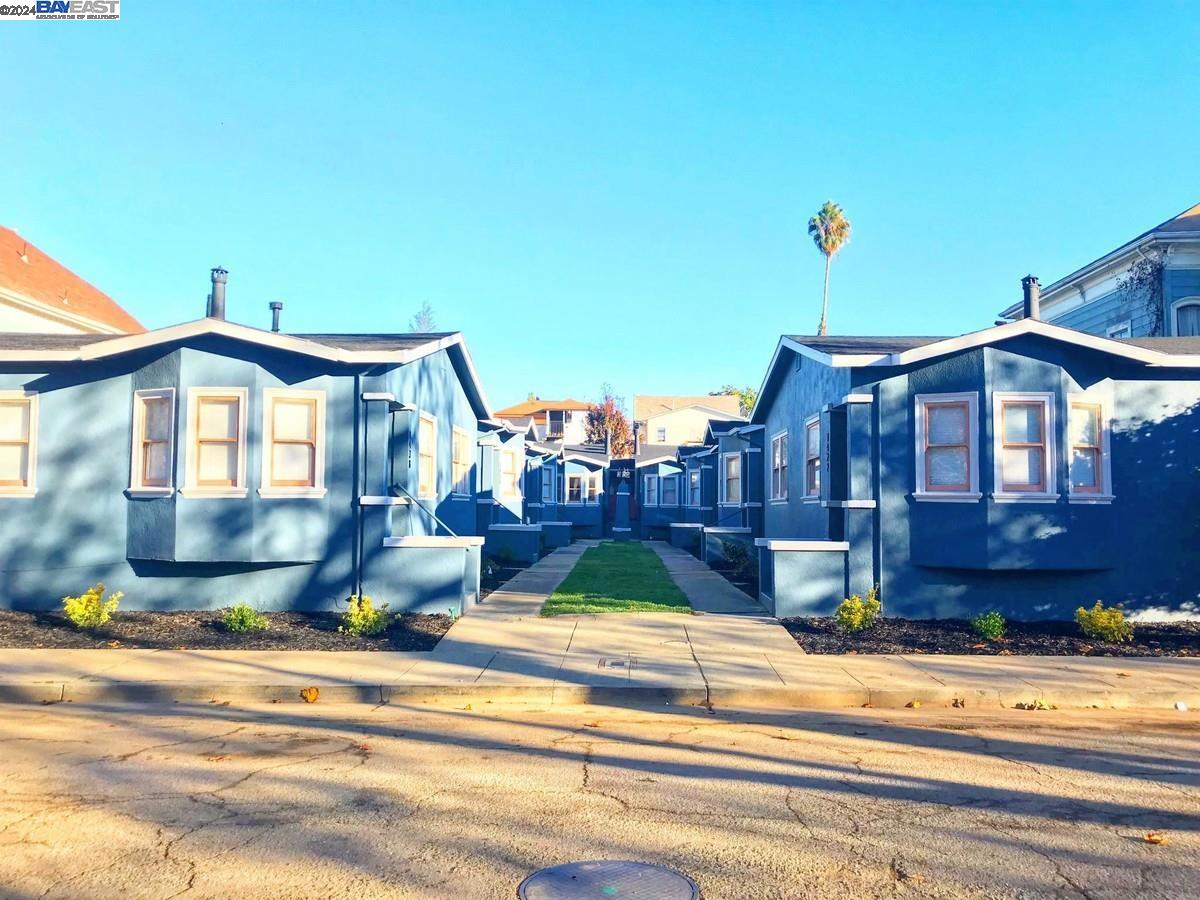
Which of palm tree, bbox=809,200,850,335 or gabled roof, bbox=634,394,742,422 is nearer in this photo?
palm tree, bbox=809,200,850,335

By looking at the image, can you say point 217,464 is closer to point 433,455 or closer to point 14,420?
point 14,420

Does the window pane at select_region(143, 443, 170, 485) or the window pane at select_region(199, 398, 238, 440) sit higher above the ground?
the window pane at select_region(199, 398, 238, 440)

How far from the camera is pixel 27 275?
97.8 ft

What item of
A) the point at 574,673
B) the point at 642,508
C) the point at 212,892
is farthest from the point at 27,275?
the point at 212,892

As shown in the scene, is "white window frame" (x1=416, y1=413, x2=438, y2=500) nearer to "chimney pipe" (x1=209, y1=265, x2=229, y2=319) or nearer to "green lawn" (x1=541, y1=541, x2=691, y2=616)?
"green lawn" (x1=541, y1=541, x2=691, y2=616)

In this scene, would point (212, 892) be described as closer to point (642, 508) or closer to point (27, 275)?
point (27, 275)

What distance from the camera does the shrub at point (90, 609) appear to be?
1216 cm

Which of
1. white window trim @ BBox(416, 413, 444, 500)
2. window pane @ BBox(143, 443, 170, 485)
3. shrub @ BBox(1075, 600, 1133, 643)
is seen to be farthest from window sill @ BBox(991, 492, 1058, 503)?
window pane @ BBox(143, 443, 170, 485)

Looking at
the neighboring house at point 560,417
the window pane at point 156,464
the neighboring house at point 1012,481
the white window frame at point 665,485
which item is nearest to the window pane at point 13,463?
the window pane at point 156,464

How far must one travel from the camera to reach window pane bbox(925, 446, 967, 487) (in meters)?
13.1

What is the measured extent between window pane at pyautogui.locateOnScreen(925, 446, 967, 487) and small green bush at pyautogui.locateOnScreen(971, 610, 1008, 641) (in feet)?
6.04

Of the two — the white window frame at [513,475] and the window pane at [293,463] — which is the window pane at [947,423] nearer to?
the window pane at [293,463]

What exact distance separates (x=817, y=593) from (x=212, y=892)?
10.1 meters

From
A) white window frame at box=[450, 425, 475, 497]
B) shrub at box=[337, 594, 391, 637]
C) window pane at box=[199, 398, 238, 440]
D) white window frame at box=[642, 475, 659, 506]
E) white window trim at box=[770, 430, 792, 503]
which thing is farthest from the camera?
white window frame at box=[642, 475, 659, 506]
